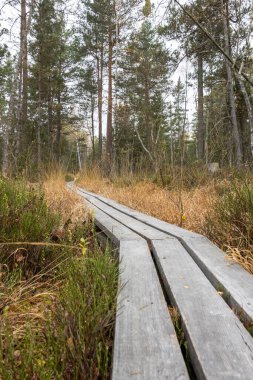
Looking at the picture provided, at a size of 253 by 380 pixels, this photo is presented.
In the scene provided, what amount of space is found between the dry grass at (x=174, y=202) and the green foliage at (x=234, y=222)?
9.4 inches

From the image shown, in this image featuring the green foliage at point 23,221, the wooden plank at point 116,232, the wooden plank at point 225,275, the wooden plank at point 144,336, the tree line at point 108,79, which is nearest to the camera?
the wooden plank at point 144,336

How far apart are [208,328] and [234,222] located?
132 centimetres

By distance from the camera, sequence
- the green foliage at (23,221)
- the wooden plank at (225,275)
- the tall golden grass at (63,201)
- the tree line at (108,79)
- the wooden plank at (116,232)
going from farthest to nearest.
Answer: the tree line at (108,79) < the tall golden grass at (63,201) < the wooden plank at (116,232) < the green foliage at (23,221) < the wooden plank at (225,275)

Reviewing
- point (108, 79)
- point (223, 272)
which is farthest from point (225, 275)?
point (108, 79)

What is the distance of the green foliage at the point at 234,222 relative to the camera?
189 centimetres

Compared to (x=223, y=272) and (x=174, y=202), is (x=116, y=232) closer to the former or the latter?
(x=223, y=272)

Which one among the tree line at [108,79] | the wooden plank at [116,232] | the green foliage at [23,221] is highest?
the tree line at [108,79]

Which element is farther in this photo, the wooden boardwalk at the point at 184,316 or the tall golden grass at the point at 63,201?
the tall golden grass at the point at 63,201

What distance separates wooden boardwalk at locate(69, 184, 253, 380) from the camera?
699 mm

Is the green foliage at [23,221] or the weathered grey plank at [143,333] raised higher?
the green foliage at [23,221]

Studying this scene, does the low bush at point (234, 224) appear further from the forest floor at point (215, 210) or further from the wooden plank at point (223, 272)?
the wooden plank at point (223, 272)

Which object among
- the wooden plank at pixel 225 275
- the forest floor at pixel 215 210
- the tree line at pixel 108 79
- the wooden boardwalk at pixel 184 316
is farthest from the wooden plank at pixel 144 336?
the tree line at pixel 108 79

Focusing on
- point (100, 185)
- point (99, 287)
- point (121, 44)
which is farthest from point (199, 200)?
point (121, 44)

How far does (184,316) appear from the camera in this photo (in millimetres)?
939
